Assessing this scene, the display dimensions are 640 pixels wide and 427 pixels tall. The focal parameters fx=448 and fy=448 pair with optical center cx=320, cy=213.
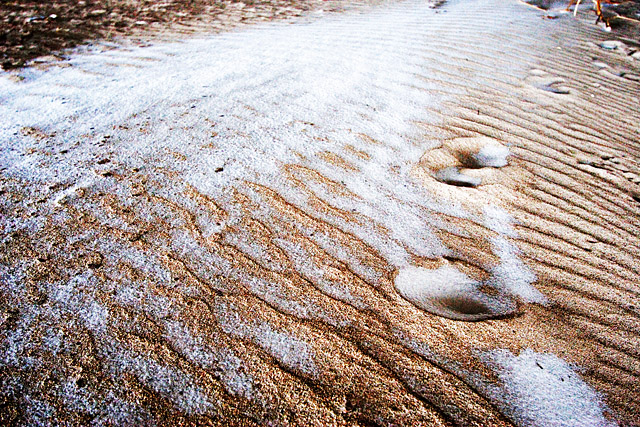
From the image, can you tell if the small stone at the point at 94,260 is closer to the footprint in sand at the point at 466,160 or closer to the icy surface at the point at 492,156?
the footprint in sand at the point at 466,160

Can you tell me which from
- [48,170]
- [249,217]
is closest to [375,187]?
[249,217]

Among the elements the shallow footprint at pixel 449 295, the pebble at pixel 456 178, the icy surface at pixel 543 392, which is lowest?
the icy surface at pixel 543 392

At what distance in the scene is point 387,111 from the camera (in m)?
3.02

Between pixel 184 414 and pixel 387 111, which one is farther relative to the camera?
pixel 387 111

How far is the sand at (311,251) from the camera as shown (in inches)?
51.6

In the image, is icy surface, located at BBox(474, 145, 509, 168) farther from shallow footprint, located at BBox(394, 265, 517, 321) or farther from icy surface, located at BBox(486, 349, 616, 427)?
icy surface, located at BBox(486, 349, 616, 427)

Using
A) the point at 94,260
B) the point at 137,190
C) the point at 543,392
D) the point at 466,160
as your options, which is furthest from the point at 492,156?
the point at 94,260

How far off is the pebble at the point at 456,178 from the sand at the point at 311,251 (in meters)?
0.06

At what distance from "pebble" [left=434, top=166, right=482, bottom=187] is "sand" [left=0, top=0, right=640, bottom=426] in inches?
2.4

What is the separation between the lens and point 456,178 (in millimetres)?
2387

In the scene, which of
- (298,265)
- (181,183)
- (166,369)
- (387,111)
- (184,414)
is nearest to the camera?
(184,414)

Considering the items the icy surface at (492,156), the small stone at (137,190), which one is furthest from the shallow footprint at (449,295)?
the small stone at (137,190)

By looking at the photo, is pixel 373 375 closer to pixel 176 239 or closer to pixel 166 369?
pixel 166 369

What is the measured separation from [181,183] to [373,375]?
1341 mm
